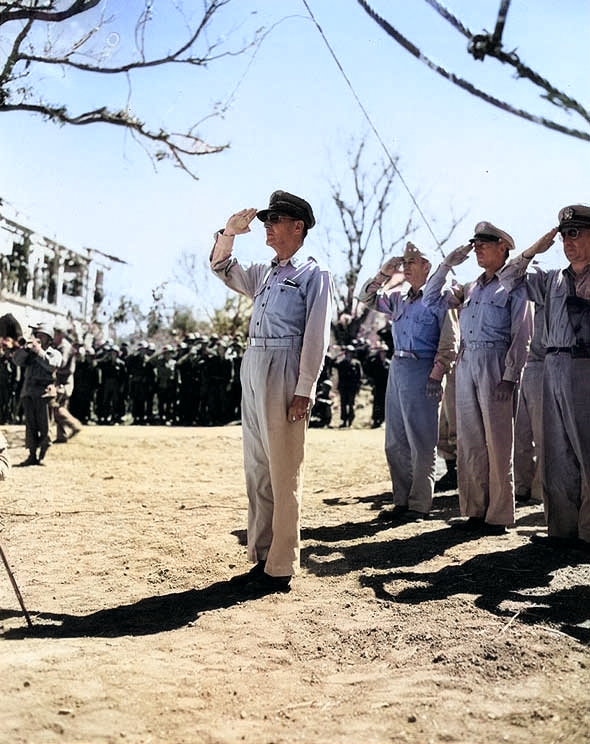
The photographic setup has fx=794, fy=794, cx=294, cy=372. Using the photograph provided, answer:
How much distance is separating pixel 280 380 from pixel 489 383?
195 centimetres

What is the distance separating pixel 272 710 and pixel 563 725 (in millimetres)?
980

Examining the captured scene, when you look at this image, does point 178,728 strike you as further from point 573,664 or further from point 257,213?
point 257,213

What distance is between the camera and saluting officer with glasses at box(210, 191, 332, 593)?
4.40 meters

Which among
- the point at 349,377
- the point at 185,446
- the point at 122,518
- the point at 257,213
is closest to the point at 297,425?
the point at 257,213

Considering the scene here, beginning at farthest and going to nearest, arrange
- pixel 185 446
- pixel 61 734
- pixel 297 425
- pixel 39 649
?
pixel 185 446, pixel 297 425, pixel 39 649, pixel 61 734

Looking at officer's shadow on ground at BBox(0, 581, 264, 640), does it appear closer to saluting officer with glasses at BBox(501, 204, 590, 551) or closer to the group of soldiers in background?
saluting officer with glasses at BBox(501, 204, 590, 551)

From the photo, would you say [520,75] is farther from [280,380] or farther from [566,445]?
[566,445]

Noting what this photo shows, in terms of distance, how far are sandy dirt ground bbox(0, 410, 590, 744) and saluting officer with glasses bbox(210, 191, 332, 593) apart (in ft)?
0.94

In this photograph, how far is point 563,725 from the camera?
2621mm

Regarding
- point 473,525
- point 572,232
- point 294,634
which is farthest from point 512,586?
point 572,232

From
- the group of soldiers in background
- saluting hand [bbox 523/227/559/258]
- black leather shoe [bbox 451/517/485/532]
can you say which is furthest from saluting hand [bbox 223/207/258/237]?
the group of soldiers in background

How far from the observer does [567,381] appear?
203 inches

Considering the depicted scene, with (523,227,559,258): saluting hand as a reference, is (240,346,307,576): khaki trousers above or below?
below

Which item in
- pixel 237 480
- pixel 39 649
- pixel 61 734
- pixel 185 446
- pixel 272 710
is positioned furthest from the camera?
pixel 185 446
